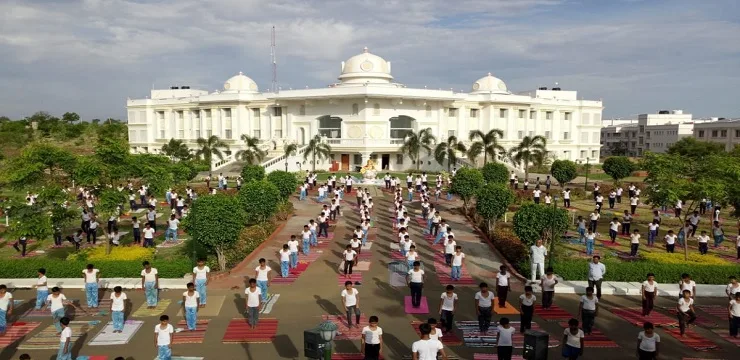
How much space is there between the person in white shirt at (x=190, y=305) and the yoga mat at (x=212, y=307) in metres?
0.88

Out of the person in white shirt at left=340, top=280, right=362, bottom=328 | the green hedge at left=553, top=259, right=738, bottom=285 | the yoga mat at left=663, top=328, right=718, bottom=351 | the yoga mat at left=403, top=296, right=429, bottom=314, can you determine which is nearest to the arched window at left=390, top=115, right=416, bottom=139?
the green hedge at left=553, top=259, right=738, bottom=285

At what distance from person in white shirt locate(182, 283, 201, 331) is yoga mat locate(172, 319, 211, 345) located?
0.50 feet

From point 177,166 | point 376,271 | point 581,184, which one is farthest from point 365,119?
point 376,271

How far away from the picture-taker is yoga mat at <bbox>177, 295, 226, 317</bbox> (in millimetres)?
13141

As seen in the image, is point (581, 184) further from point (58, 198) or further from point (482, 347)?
point (58, 198)

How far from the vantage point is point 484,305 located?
11469mm

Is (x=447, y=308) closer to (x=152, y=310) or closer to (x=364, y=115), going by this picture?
(x=152, y=310)

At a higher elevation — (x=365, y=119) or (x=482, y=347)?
(x=365, y=119)

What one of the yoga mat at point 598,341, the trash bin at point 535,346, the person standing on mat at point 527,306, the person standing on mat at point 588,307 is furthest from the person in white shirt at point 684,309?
the trash bin at point 535,346

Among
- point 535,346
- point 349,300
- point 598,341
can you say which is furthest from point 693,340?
point 349,300

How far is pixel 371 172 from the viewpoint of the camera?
39.4 m

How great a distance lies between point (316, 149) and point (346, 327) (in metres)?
→ 35.3

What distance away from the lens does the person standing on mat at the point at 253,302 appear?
11727mm

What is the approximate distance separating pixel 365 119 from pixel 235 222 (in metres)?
34.5
